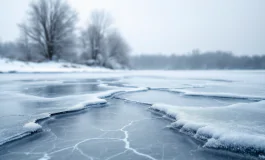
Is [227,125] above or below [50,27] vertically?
below

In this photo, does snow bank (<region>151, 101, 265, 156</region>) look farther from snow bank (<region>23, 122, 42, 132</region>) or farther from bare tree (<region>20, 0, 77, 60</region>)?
bare tree (<region>20, 0, 77, 60</region>)

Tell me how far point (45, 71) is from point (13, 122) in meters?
17.3

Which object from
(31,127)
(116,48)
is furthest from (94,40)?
(31,127)

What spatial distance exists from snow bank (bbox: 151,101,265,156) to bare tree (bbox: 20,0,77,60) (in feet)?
76.9

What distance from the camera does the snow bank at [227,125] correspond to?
2.45 m

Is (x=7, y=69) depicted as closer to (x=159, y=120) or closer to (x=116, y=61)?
(x=159, y=120)

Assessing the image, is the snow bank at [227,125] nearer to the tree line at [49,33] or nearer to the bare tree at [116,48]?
the tree line at [49,33]

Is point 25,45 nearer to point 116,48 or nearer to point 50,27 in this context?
point 50,27

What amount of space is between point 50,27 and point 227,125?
26.3 m

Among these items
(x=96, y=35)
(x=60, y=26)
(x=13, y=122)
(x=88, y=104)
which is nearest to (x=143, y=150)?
(x=13, y=122)

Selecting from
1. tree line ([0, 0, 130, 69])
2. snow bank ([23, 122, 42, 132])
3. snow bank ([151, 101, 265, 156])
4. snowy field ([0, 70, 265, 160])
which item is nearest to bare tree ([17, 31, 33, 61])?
tree line ([0, 0, 130, 69])

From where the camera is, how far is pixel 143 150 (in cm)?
252

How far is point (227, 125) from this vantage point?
3160 millimetres

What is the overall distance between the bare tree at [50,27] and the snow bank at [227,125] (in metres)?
23.4
